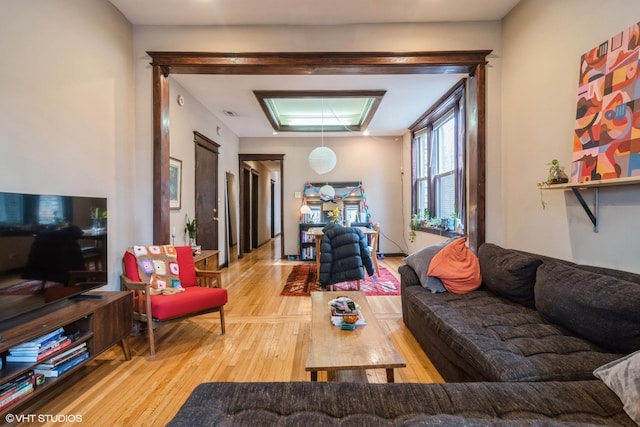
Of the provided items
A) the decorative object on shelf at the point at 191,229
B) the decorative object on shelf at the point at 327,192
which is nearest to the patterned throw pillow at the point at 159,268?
the decorative object on shelf at the point at 191,229

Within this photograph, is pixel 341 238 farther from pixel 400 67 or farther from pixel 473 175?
pixel 400 67

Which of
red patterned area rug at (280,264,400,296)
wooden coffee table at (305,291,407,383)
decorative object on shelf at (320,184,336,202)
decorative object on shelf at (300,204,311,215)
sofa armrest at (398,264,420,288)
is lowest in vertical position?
red patterned area rug at (280,264,400,296)

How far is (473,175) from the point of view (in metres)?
3.21

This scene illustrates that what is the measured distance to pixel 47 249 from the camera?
6.38ft

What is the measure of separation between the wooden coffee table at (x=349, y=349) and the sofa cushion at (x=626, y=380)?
842 mm

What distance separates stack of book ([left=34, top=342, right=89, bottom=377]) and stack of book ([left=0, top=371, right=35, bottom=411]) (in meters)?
0.08

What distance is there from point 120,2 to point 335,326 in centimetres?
343

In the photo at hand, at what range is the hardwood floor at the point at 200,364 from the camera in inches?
71.7

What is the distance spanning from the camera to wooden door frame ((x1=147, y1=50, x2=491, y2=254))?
3055 millimetres

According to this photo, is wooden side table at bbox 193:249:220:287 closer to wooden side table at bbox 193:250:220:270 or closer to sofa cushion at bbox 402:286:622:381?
wooden side table at bbox 193:250:220:270

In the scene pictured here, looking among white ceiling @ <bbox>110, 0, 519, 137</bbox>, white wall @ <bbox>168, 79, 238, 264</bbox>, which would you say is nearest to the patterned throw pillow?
white wall @ <bbox>168, 79, 238, 264</bbox>

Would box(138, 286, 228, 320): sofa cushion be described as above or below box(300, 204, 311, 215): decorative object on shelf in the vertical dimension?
below

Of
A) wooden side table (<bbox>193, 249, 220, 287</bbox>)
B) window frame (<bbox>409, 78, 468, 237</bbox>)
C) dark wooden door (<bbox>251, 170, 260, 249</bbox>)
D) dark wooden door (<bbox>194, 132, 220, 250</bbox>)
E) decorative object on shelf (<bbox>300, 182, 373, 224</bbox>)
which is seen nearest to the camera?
wooden side table (<bbox>193, 249, 220, 287</bbox>)

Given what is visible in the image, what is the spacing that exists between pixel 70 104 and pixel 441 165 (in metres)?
4.88
